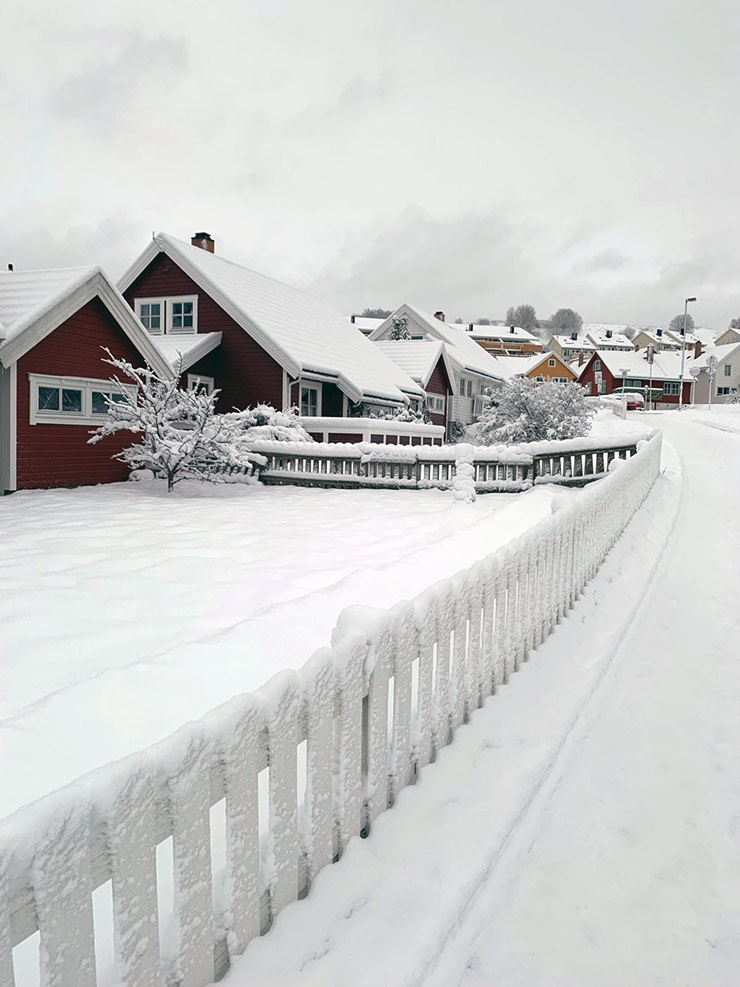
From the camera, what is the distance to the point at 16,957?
2045mm

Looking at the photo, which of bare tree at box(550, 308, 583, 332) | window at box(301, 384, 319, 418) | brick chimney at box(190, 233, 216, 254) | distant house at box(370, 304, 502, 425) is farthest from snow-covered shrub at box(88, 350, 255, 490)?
bare tree at box(550, 308, 583, 332)

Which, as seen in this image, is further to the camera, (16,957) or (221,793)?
(16,957)

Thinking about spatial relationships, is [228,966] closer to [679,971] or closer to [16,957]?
[16,957]

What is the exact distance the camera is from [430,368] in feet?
113

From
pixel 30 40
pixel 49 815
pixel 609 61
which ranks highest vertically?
pixel 30 40

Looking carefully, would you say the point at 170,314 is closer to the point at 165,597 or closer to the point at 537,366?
the point at 165,597

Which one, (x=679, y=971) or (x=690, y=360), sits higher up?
(x=690, y=360)

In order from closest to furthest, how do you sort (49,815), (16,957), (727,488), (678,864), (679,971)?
(49,815), (16,957), (679,971), (678,864), (727,488)

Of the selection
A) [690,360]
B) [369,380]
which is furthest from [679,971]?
[690,360]

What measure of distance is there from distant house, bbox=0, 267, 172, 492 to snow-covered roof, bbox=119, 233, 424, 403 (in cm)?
653

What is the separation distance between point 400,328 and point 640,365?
1877 inches

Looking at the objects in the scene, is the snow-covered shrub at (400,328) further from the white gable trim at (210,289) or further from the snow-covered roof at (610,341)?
the snow-covered roof at (610,341)

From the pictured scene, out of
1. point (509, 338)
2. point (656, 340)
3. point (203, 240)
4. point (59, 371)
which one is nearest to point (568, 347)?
point (656, 340)

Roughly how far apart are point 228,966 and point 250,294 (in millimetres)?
24226
